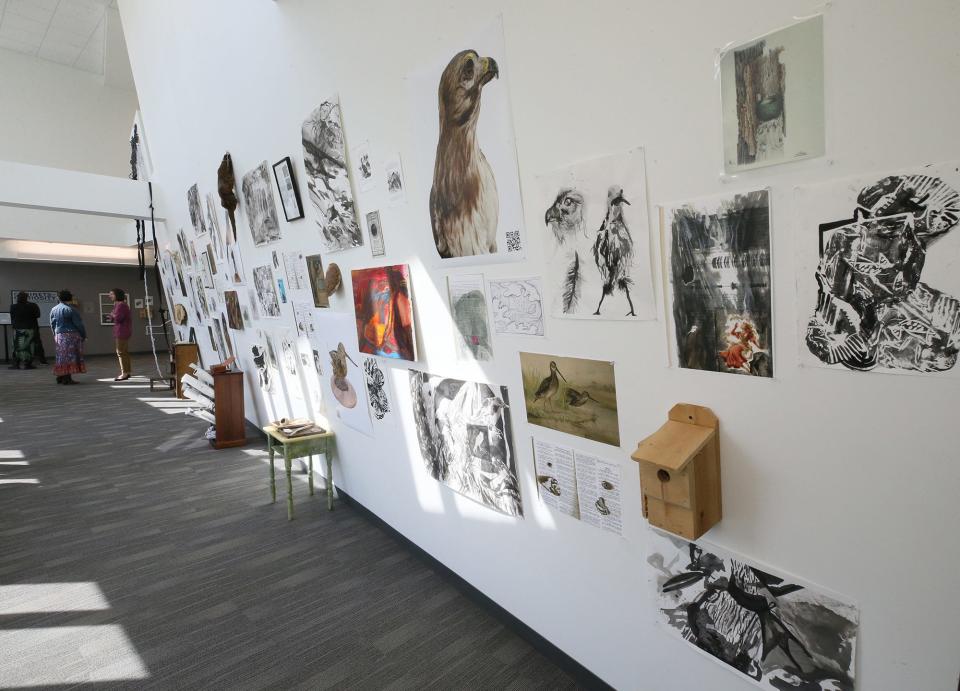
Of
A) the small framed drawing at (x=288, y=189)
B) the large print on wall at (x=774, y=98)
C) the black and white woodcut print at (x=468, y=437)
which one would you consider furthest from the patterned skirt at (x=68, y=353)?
the large print on wall at (x=774, y=98)

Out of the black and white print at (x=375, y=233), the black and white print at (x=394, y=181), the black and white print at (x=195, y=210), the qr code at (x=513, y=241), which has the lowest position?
the qr code at (x=513, y=241)

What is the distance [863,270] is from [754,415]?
408 millimetres

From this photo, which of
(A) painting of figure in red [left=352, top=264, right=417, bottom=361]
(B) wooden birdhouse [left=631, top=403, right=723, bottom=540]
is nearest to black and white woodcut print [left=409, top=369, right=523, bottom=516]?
(A) painting of figure in red [left=352, top=264, right=417, bottom=361]

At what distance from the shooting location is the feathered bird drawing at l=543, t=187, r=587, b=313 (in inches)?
62.0

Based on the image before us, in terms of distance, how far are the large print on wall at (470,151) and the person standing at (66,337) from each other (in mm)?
9902

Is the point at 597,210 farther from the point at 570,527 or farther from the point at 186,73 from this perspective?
the point at 186,73

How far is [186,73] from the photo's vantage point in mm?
4723

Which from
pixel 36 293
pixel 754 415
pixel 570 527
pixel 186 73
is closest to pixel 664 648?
pixel 570 527

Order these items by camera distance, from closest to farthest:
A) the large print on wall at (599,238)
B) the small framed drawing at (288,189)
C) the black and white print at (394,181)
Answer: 1. the large print on wall at (599,238)
2. the black and white print at (394,181)
3. the small framed drawing at (288,189)

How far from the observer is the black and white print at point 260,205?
3.60 metres

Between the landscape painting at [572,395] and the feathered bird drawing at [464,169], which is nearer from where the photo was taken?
the landscape painting at [572,395]

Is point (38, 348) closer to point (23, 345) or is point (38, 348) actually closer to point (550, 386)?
point (23, 345)

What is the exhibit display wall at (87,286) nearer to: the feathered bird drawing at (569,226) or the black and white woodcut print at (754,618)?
the feathered bird drawing at (569,226)

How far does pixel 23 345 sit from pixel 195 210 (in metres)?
9.61
